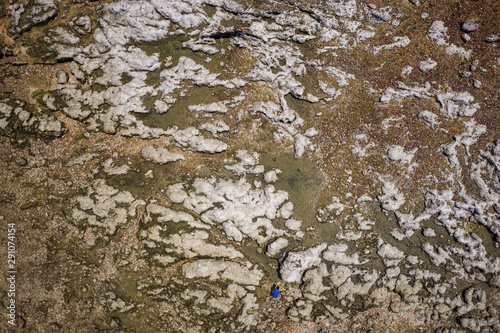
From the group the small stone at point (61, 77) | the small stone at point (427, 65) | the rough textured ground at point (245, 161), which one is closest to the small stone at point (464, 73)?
the rough textured ground at point (245, 161)

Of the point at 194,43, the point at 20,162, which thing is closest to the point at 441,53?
the point at 194,43

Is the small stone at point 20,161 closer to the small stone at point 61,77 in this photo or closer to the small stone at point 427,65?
the small stone at point 61,77

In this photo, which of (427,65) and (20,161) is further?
(427,65)

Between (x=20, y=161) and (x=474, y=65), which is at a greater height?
(x=474, y=65)

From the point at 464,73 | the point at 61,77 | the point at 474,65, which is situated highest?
the point at 474,65

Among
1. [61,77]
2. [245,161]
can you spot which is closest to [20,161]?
[61,77]

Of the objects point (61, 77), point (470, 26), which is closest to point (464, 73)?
point (470, 26)

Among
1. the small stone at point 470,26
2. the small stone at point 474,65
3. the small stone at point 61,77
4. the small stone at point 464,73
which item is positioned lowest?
the small stone at point 61,77

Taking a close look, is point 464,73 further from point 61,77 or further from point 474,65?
point 61,77

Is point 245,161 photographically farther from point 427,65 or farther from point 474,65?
point 474,65
